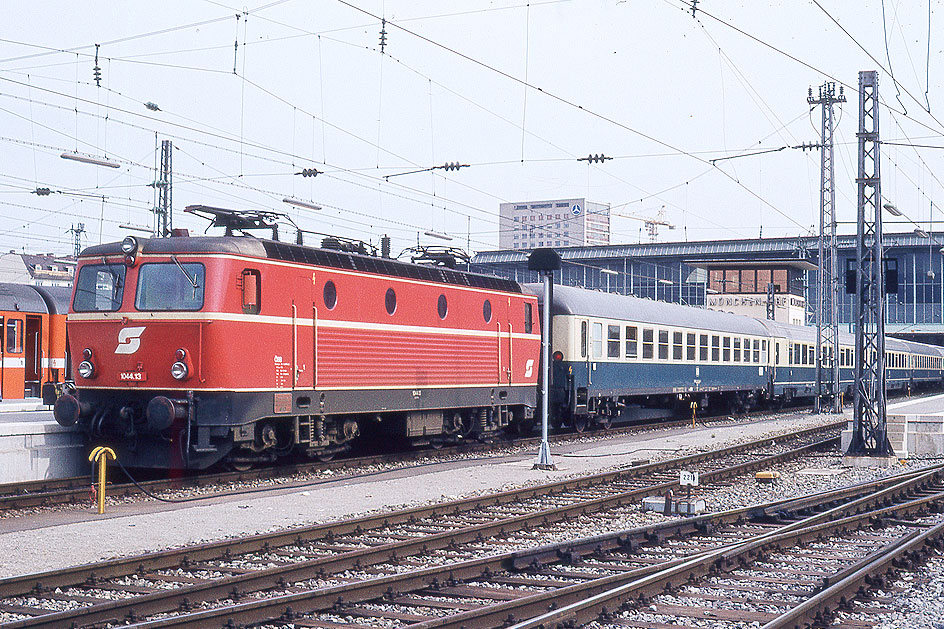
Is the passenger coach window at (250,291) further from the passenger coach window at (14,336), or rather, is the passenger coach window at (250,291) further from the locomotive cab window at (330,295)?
the passenger coach window at (14,336)

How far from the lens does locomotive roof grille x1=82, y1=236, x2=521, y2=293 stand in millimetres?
15234

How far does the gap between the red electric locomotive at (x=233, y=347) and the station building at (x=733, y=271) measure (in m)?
52.8

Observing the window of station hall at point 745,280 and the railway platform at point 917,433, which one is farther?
the window of station hall at point 745,280

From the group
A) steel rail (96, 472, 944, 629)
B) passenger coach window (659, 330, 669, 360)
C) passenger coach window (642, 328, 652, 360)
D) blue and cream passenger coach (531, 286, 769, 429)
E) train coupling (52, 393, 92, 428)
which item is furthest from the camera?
passenger coach window (659, 330, 669, 360)

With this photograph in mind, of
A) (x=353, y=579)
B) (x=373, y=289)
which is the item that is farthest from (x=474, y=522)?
(x=373, y=289)

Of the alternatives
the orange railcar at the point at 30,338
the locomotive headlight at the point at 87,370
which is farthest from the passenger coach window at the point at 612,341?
the locomotive headlight at the point at 87,370

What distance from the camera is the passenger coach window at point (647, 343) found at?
2944 cm

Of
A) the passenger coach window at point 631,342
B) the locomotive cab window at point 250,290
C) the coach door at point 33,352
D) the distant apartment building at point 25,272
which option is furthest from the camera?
the distant apartment building at point 25,272

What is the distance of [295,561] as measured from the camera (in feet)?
33.2

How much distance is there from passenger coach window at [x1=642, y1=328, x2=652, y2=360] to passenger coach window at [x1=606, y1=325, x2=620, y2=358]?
1779mm

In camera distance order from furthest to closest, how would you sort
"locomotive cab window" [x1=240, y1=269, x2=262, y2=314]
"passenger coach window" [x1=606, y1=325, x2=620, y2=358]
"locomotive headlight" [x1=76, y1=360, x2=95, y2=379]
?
"passenger coach window" [x1=606, y1=325, x2=620, y2=358] → "locomotive headlight" [x1=76, y1=360, x2=95, y2=379] → "locomotive cab window" [x1=240, y1=269, x2=262, y2=314]

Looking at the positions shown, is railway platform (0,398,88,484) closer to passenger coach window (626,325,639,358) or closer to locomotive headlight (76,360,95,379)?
locomotive headlight (76,360,95,379)

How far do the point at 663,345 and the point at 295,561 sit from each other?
21.9 meters

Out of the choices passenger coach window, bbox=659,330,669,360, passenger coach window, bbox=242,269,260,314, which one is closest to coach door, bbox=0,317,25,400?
passenger coach window, bbox=242,269,260,314
